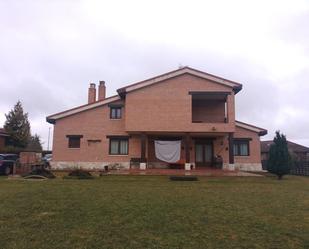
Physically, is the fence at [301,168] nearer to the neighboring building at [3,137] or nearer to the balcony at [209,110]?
the balcony at [209,110]

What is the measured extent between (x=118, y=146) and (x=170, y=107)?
5.76 meters

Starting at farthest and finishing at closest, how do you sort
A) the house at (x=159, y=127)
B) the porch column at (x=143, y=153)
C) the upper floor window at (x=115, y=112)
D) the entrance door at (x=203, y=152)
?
the entrance door at (x=203, y=152) < the upper floor window at (x=115, y=112) < the porch column at (x=143, y=153) < the house at (x=159, y=127)

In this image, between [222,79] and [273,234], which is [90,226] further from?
[222,79]

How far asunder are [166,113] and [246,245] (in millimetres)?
18793

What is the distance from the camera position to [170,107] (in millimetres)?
23859

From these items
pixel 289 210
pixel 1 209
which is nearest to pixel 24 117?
pixel 1 209

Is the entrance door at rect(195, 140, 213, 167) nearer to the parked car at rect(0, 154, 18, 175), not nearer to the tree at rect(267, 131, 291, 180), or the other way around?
the tree at rect(267, 131, 291, 180)

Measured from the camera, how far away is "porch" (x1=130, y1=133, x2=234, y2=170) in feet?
81.8

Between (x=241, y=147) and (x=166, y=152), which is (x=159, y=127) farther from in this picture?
(x=241, y=147)

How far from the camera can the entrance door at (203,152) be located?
26.2 meters

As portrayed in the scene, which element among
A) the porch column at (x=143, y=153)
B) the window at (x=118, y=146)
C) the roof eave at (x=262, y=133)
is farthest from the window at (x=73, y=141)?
the roof eave at (x=262, y=133)

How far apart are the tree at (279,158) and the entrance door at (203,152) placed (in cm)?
709

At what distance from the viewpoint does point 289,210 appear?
8.03 meters

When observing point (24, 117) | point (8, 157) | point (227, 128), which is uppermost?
point (24, 117)
